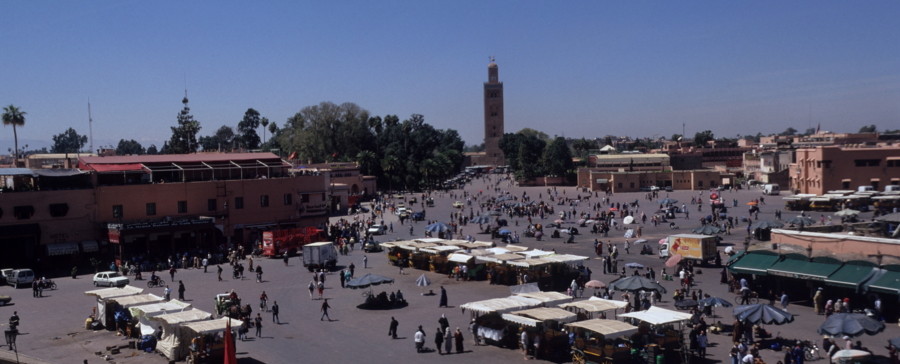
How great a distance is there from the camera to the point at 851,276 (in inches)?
936

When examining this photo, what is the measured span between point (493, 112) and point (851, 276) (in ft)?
472

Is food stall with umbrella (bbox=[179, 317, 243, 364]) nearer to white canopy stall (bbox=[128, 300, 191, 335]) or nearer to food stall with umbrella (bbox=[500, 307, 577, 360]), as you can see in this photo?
→ white canopy stall (bbox=[128, 300, 191, 335])

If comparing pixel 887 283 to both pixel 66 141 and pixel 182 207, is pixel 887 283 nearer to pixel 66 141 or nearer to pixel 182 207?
pixel 182 207

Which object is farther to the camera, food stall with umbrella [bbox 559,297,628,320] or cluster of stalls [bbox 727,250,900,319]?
cluster of stalls [bbox 727,250,900,319]

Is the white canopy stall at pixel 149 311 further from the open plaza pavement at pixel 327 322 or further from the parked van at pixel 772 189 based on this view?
the parked van at pixel 772 189

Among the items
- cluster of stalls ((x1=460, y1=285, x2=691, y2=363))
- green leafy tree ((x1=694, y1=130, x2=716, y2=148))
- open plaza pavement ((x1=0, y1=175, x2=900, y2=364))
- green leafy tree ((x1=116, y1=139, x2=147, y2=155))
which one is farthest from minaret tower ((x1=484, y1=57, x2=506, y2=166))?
cluster of stalls ((x1=460, y1=285, x2=691, y2=363))

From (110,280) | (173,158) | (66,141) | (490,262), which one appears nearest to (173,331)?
(110,280)

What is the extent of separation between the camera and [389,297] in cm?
2745

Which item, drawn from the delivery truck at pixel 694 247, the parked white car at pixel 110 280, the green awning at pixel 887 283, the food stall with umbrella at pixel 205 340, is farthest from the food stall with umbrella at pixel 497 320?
the parked white car at pixel 110 280

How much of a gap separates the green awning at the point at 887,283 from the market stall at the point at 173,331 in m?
20.2

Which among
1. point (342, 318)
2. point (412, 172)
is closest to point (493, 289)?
point (342, 318)

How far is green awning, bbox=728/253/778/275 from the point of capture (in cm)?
2647

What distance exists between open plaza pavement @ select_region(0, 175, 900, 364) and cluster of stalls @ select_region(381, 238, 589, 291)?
26.1 inches

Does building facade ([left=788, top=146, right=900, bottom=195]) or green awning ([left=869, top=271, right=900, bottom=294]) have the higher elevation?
building facade ([left=788, top=146, right=900, bottom=195])
